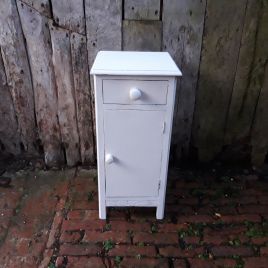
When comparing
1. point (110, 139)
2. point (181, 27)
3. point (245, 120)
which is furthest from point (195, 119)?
point (110, 139)

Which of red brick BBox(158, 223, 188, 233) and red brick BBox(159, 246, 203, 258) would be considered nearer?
red brick BBox(159, 246, 203, 258)

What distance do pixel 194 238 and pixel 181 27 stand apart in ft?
4.78

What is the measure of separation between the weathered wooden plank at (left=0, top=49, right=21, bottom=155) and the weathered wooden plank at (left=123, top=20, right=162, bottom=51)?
971 mm

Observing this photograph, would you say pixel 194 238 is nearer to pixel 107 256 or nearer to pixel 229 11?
pixel 107 256

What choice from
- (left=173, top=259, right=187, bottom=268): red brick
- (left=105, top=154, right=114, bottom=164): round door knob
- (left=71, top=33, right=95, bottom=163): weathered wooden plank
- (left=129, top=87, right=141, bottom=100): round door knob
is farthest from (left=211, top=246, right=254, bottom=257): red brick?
(left=71, top=33, right=95, bottom=163): weathered wooden plank

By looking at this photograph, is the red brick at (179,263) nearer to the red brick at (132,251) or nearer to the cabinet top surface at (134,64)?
the red brick at (132,251)

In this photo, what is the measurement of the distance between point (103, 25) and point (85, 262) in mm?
1572

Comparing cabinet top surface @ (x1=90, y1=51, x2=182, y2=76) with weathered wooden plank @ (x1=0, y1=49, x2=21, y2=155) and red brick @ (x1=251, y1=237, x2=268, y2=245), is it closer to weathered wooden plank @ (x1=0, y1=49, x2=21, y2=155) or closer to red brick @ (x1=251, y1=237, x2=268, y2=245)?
weathered wooden plank @ (x1=0, y1=49, x2=21, y2=155)

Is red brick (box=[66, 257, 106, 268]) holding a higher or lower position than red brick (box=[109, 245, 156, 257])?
lower

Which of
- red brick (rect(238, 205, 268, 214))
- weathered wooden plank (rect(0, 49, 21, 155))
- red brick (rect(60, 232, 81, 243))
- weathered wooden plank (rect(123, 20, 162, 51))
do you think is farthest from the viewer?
weathered wooden plank (rect(0, 49, 21, 155))

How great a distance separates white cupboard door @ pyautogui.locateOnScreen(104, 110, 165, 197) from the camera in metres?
1.88

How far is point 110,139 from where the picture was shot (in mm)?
1944

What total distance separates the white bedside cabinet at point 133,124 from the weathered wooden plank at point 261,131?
0.93 m

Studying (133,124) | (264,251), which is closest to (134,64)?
(133,124)
